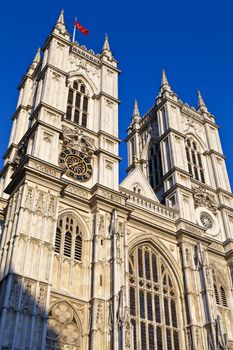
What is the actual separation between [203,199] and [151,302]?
39.5 feet

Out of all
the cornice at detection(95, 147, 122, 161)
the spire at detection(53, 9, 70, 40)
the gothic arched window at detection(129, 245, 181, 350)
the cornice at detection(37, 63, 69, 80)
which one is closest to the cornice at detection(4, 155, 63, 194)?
the cornice at detection(95, 147, 122, 161)

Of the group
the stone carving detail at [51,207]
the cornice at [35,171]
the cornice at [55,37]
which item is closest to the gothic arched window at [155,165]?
the cornice at [55,37]

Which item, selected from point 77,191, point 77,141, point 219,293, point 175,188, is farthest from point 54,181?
point 219,293

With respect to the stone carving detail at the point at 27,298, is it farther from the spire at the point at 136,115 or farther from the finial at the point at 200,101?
the finial at the point at 200,101

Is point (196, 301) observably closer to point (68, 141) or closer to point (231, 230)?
point (231, 230)

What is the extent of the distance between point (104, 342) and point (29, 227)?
272 inches

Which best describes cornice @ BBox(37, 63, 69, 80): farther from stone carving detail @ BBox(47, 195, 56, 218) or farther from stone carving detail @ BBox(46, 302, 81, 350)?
stone carving detail @ BBox(46, 302, 81, 350)

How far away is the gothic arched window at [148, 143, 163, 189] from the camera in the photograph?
125ft

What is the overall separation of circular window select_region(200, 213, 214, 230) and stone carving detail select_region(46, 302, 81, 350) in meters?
15.0

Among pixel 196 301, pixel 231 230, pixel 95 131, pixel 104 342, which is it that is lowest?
pixel 104 342

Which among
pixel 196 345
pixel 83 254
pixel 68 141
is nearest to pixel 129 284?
pixel 83 254

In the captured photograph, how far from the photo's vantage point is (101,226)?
87.8 feet

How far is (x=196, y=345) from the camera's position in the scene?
83.9 ft

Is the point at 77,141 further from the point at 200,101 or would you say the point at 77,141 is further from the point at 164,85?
the point at 200,101
